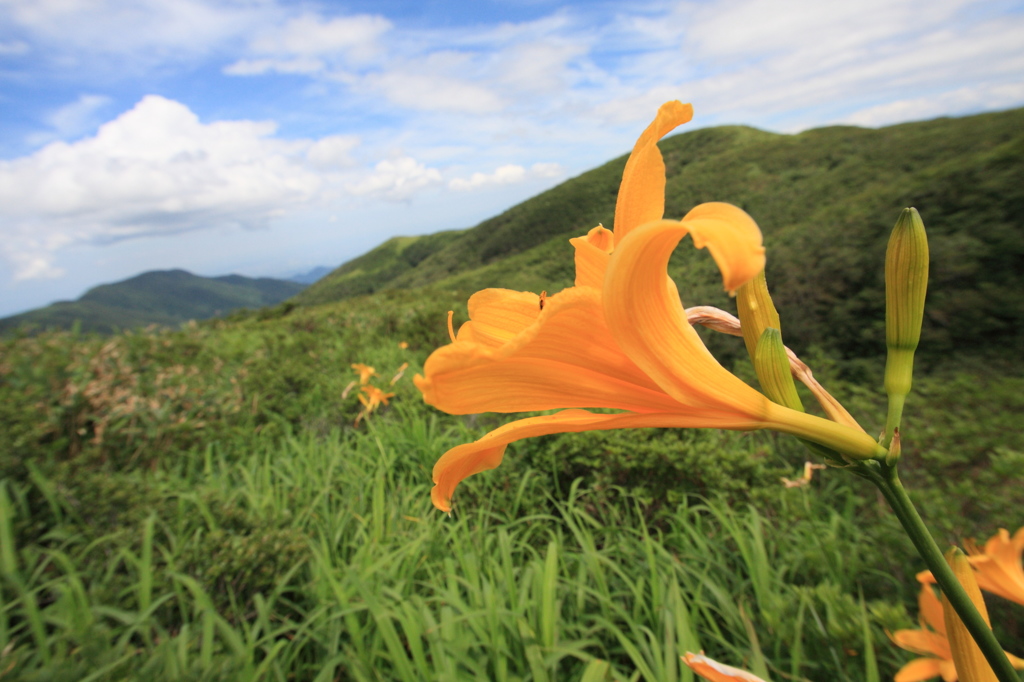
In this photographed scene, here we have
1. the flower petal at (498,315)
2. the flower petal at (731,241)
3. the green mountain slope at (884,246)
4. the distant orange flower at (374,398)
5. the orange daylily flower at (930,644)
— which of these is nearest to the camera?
the flower petal at (731,241)

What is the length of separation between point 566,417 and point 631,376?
92mm

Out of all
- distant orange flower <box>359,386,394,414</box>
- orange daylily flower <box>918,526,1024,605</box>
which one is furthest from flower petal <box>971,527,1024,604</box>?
distant orange flower <box>359,386,394,414</box>

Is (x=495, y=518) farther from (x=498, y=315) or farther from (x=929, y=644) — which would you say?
(x=498, y=315)

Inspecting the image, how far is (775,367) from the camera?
0.49m

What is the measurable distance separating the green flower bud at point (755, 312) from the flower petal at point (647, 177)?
0.13m

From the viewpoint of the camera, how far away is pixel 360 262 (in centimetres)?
7188

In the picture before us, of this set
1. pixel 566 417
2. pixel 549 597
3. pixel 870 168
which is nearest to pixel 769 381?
pixel 566 417

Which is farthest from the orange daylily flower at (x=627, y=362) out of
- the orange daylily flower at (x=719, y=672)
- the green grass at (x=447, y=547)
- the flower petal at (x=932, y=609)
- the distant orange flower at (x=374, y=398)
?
the distant orange flower at (x=374, y=398)

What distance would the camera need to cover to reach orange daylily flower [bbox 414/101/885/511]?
421mm

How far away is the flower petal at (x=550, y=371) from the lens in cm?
43

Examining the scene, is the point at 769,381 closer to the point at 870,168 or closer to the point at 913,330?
the point at 913,330

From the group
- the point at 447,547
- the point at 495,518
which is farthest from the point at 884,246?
the point at 447,547

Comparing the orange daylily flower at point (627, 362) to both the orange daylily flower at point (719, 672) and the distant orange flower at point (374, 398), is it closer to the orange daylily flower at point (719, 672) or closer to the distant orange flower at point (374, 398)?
the orange daylily flower at point (719, 672)

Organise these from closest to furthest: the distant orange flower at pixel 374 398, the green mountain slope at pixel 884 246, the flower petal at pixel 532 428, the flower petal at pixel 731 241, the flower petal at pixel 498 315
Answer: the flower petal at pixel 731 241
the flower petal at pixel 532 428
the flower petal at pixel 498 315
the green mountain slope at pixel 884 246
the distant orange flower at pixel 374 398
